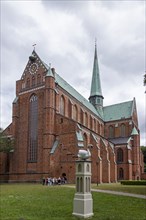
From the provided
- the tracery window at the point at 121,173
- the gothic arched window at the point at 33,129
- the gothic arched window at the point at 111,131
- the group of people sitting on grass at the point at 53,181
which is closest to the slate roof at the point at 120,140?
the gothic arched window at the point at 111,131

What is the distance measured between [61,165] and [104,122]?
35695 millimetres

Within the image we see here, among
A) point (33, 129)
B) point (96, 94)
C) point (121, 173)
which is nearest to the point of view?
point (33, 129)

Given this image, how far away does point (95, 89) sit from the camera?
3135 inches

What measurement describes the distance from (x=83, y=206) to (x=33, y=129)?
116ft

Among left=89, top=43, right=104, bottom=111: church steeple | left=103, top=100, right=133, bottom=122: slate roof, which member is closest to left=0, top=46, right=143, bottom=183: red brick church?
left=103, top=100, right=133, bottom=122: slate roof

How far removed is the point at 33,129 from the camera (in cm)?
4644

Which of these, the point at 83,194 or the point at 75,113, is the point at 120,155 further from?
the point at 83,194

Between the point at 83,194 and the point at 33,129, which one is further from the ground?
the point at 33,129

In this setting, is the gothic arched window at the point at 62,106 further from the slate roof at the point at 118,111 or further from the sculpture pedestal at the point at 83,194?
the sculpture pedestal at the point at 83,194

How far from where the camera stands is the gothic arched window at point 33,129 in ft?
148

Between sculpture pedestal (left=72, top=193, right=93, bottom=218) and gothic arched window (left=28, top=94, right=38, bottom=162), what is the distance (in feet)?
109

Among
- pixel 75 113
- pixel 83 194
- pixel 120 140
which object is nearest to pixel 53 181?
pixel 75 113

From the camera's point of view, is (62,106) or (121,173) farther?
(121,173)

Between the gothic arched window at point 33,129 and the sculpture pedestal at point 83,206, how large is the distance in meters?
33.1
